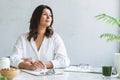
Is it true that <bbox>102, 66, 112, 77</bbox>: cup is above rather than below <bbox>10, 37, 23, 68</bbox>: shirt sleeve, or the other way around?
below

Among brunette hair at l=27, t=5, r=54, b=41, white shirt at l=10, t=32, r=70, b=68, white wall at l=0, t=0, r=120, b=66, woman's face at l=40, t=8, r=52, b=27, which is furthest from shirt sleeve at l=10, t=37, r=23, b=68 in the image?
white wall at l=0, t=0, r=120, b=66

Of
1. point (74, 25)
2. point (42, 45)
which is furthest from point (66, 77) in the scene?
point (74, 25)

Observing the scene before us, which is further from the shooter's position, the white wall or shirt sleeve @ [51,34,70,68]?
the white wall

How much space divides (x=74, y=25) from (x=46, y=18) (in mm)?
1090

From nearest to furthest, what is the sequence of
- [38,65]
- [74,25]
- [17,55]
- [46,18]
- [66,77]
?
[66,77]
[38,65]
[17,55]
[46,18]
[74,25]

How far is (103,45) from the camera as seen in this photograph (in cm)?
370

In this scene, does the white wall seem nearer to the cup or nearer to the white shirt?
the white shirt

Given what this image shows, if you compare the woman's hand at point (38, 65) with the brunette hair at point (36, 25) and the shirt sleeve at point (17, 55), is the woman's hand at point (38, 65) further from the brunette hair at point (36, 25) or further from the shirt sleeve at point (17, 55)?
the brunette hair at point (36, 25)

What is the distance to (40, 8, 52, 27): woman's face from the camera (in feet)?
8.39

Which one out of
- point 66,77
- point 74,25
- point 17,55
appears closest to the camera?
point 66,77

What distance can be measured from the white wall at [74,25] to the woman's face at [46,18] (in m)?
0.91

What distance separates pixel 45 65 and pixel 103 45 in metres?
1.65

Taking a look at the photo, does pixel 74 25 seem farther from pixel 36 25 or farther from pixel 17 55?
pixel 17 55

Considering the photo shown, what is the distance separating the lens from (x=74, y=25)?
3.62 metres
